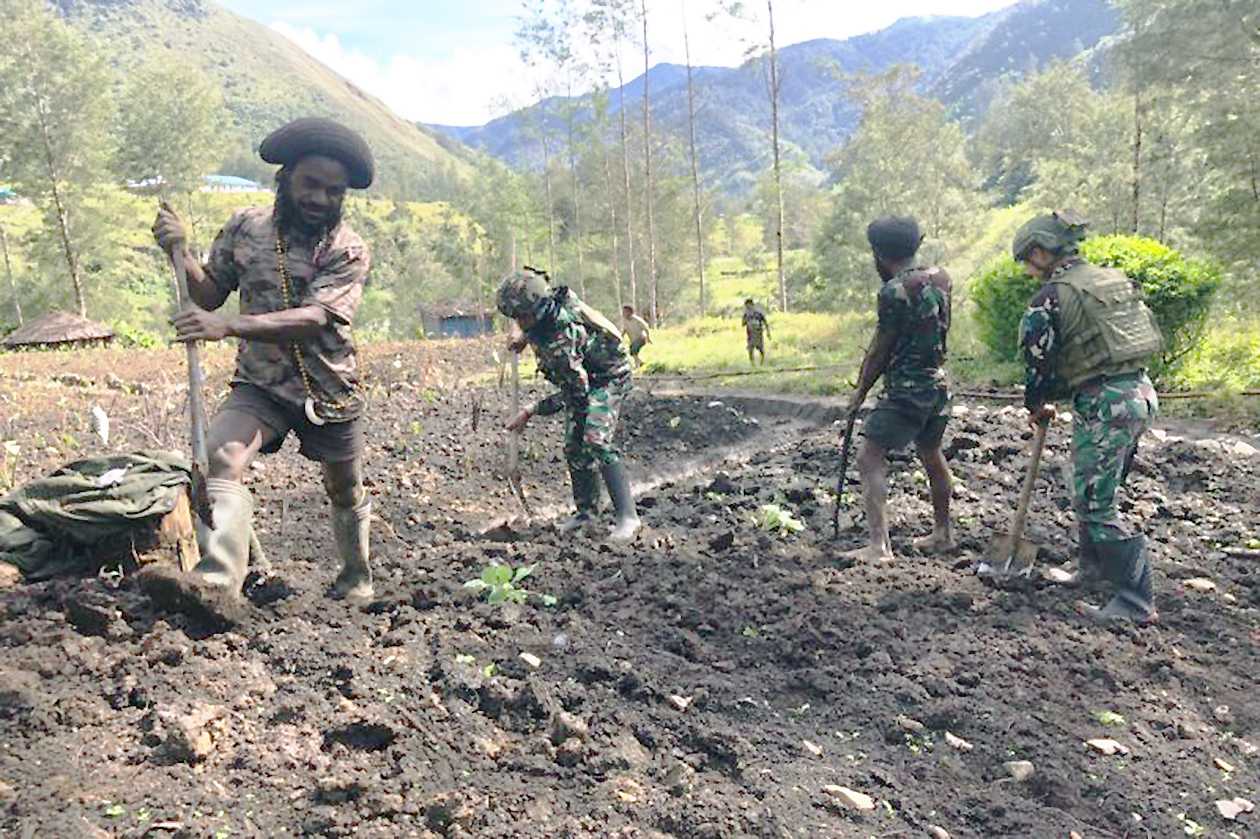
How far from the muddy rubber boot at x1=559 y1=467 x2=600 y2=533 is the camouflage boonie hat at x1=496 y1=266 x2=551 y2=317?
4.12ft

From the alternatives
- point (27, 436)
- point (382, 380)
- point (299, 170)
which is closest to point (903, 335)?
point (299, 170)

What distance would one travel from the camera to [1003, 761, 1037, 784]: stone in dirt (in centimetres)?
292

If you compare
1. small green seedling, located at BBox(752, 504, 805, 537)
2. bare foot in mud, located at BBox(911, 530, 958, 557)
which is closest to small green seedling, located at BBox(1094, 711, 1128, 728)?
bare foot in mud, located at BBox(911, 530, 958, 557)

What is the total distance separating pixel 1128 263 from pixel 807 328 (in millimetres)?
11934

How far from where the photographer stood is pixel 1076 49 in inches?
6358

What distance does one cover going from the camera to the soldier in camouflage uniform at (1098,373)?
3.98 meters

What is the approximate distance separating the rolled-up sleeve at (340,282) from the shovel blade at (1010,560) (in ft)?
11.2

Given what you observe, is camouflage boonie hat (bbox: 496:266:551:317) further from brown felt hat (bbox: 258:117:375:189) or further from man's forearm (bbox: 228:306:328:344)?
man's forearm (bbox: 228:306:328:344)

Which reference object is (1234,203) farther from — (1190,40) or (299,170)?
(299,170)

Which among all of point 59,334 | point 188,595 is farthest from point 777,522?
point 59,334

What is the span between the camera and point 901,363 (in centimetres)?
486

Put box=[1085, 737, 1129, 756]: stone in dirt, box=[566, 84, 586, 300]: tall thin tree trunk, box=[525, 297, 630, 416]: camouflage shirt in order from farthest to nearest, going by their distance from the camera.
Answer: box=[566, 84, 586, 300]: tall thin tree trunk, box=[525, 297, 630, 416]: camouflage shirt, box=[1085, 737, 1129, 756]: stone in dirt

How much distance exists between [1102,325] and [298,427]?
11.8 feet

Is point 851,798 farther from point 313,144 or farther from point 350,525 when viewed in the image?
point 313,144
